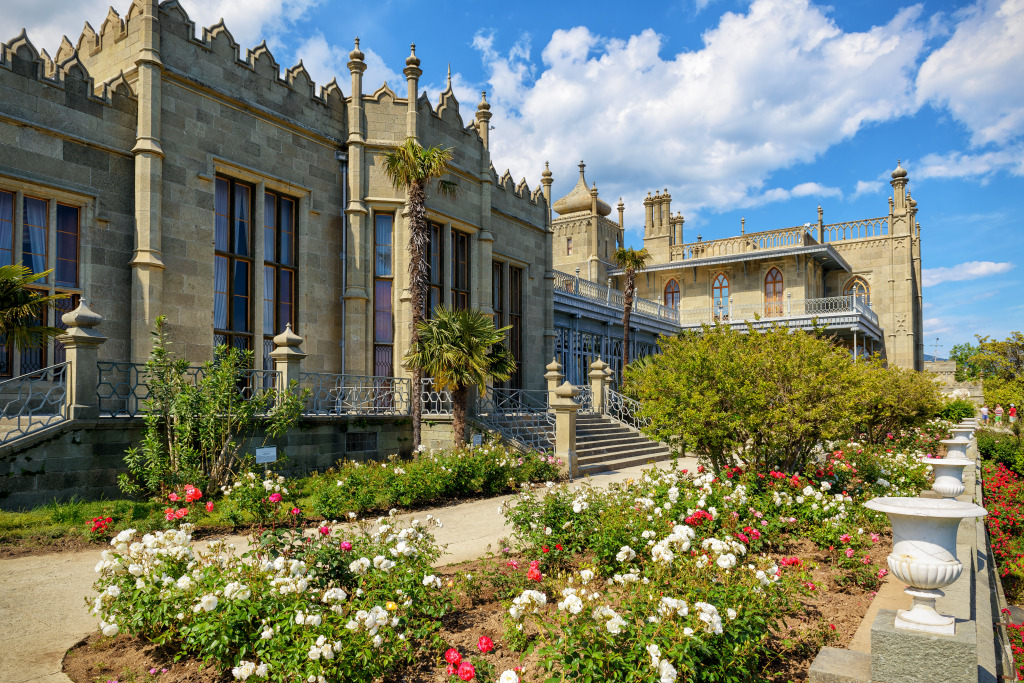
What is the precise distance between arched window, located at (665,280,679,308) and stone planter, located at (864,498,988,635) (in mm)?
36087

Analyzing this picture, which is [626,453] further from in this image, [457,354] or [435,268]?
[435,268]

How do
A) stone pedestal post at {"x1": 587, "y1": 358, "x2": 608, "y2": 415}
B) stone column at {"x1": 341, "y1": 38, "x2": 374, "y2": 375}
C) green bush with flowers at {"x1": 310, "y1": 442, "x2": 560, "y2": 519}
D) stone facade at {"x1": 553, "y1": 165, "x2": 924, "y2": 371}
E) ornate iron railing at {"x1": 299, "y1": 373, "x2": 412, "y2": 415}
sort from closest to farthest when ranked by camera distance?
green bush with flowers at {"x1": 310, "y1": 442, "x2": 560, "y2": 519} < ornate iron railing at {"x1": 299, "y1": 373, "x2": 412, "y2": 415} < stone column at {"x1": 341, "y1": 38, "x2": 374, "y2": 375} < stone pedestal post at {"x1": 587, "y1": 358, "x2": 608, "y2": 415} < stone facade at {"x1": 553, "y1": 165, "x2": 924, "y2": 371}

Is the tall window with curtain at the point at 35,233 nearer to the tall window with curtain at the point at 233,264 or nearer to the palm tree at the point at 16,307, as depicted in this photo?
the palm tree at the point at 16,307

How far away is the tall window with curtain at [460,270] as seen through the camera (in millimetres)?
17625

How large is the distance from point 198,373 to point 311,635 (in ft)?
30.4

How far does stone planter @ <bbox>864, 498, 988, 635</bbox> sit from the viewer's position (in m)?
3.53

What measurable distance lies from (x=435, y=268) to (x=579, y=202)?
26.2 m

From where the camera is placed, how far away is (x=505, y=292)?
20.1 m

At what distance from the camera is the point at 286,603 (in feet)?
13.6

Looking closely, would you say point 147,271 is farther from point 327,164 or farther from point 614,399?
point 614,399

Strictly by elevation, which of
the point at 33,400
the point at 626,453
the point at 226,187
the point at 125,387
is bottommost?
the point at 626,453

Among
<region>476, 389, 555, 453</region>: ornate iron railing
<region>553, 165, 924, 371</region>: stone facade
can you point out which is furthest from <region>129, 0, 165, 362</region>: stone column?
<region>553, 165, 924, 371</region>: stone facade

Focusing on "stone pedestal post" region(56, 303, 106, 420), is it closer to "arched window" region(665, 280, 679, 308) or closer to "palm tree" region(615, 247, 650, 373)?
"palm tree" region(615, 247, 650, 373)

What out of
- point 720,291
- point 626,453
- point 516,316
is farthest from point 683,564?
point 720,291
